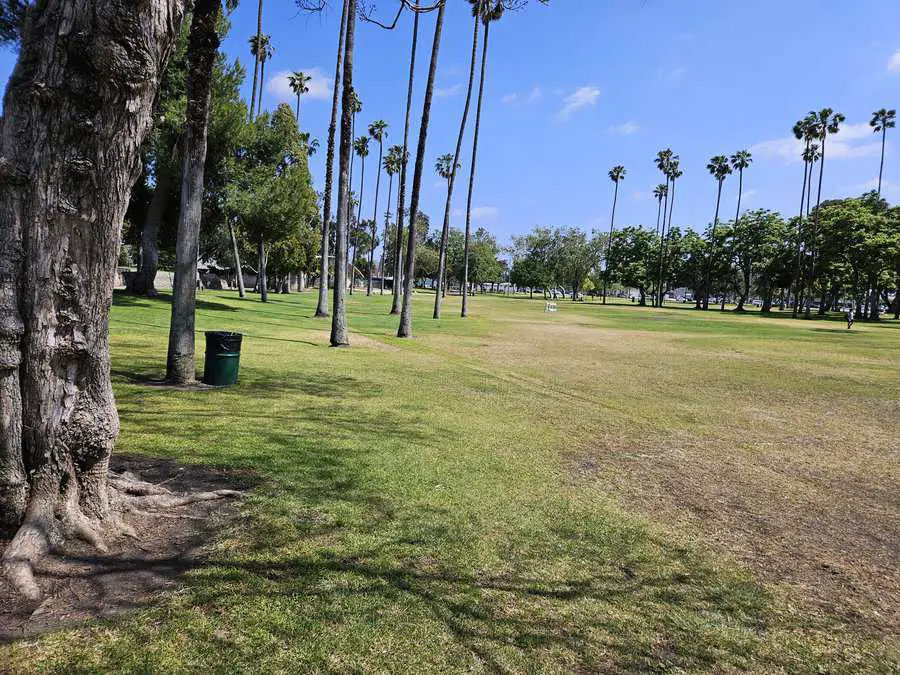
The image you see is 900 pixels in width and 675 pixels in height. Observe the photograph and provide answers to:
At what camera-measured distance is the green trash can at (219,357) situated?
973 cm

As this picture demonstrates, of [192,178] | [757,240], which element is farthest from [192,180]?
[757,240]

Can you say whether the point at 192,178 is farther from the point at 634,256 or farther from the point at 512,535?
the point at 634,256

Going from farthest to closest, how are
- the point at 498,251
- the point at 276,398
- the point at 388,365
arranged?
the point at 498,251 < the point at 388,365 < the point at 276,398

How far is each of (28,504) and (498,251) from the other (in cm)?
13059

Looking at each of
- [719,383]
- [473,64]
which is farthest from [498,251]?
[719,383]

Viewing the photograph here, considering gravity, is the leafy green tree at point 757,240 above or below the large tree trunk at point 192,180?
above

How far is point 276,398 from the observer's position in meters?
9.20

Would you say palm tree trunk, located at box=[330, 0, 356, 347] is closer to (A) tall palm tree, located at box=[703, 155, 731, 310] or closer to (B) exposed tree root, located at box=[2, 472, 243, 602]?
(B) exposed tree root, located at box=[2, 472, 243, 602]

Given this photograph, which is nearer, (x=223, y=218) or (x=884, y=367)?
(x=884, y=367)

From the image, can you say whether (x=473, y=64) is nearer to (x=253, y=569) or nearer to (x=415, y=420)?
(x=415, y=420)

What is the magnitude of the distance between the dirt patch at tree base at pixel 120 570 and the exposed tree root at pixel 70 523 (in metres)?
0.05

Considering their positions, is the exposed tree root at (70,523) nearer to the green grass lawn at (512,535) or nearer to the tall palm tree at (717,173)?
the green grass lawn at (512,535)

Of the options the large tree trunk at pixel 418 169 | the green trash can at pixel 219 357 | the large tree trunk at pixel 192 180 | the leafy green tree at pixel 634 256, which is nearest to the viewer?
→ the large tree trunk at pixel 192 180

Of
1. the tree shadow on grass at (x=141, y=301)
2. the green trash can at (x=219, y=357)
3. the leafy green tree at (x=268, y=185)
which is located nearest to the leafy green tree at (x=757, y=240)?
the leafy green tree at (x=268, y=185)
